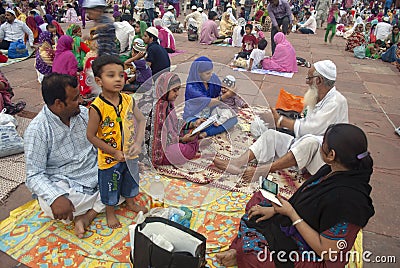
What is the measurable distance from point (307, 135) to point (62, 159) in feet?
6.95

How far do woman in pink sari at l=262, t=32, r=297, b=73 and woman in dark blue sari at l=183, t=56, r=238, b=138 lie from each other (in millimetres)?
3810

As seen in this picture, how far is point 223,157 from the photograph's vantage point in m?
3.71

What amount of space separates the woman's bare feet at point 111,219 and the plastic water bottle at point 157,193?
1.24 ft

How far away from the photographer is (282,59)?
7.29 meters

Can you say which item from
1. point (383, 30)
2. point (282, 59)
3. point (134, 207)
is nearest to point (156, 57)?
point (134, 207)

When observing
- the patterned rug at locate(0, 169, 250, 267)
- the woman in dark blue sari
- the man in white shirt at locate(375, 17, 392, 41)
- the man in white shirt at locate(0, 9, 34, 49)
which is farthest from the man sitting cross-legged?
the man in white shirt at locate(375, 17, 392, 41)

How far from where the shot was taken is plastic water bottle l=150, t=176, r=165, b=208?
2.92 m

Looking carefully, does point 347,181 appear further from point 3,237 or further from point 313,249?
point 3,237

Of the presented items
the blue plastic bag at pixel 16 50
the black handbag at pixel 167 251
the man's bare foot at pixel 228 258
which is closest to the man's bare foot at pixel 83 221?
the black handbag at pixel 167 251

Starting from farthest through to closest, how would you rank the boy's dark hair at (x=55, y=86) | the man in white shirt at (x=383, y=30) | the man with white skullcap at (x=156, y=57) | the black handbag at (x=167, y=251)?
the man in white shirt at (x=383, y=30) < the man with white skullcap at (x=156, y=57) < the boy's dark hair at (x=55, y=86) < the black handbag at (x=167, y=251)

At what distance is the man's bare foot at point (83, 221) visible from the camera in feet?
8.15

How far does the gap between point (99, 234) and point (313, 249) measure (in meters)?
1.57

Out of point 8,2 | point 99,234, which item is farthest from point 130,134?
point 8,2

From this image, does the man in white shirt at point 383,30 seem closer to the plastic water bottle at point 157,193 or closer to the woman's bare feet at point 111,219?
the plastic water bottle at point 157,193
